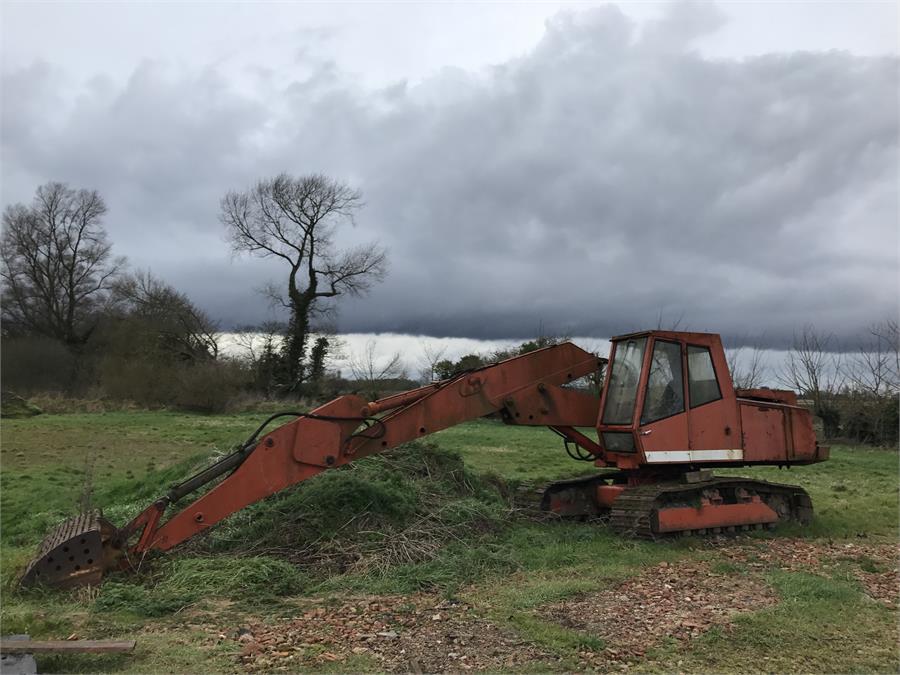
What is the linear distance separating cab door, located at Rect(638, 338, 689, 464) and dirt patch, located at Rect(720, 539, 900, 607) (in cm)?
141

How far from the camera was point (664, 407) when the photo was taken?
356 inches

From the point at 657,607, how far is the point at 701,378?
409cm

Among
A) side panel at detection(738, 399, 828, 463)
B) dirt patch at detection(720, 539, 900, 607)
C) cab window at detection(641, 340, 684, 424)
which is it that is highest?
cab window at detection(641, 340, 684, 424)

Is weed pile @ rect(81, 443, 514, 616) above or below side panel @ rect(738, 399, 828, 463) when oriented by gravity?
below

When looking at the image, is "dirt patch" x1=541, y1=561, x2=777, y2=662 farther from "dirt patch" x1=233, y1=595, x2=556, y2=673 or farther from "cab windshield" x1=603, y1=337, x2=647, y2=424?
"cab windshield" x1=603, y1=337, x2=647, y2=424

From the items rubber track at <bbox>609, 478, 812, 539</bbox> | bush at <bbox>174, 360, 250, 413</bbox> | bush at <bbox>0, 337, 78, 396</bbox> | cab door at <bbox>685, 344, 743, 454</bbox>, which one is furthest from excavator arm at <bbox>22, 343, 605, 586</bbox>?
bush at <bbox>0, 337, 78, 396</bbox>

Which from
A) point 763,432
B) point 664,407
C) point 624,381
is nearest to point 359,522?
point 624,381

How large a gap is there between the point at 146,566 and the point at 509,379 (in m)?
4.74

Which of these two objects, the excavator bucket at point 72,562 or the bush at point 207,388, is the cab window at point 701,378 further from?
the bush at point 207,388

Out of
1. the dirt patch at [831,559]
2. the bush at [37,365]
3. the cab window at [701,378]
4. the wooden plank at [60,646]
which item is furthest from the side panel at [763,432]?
the bush at [37,365]

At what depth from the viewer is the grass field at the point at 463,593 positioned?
16.4ft

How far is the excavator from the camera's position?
7.38 metres

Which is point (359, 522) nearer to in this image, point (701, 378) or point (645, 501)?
point (645, 501)

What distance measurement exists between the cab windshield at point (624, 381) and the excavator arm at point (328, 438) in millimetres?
333
